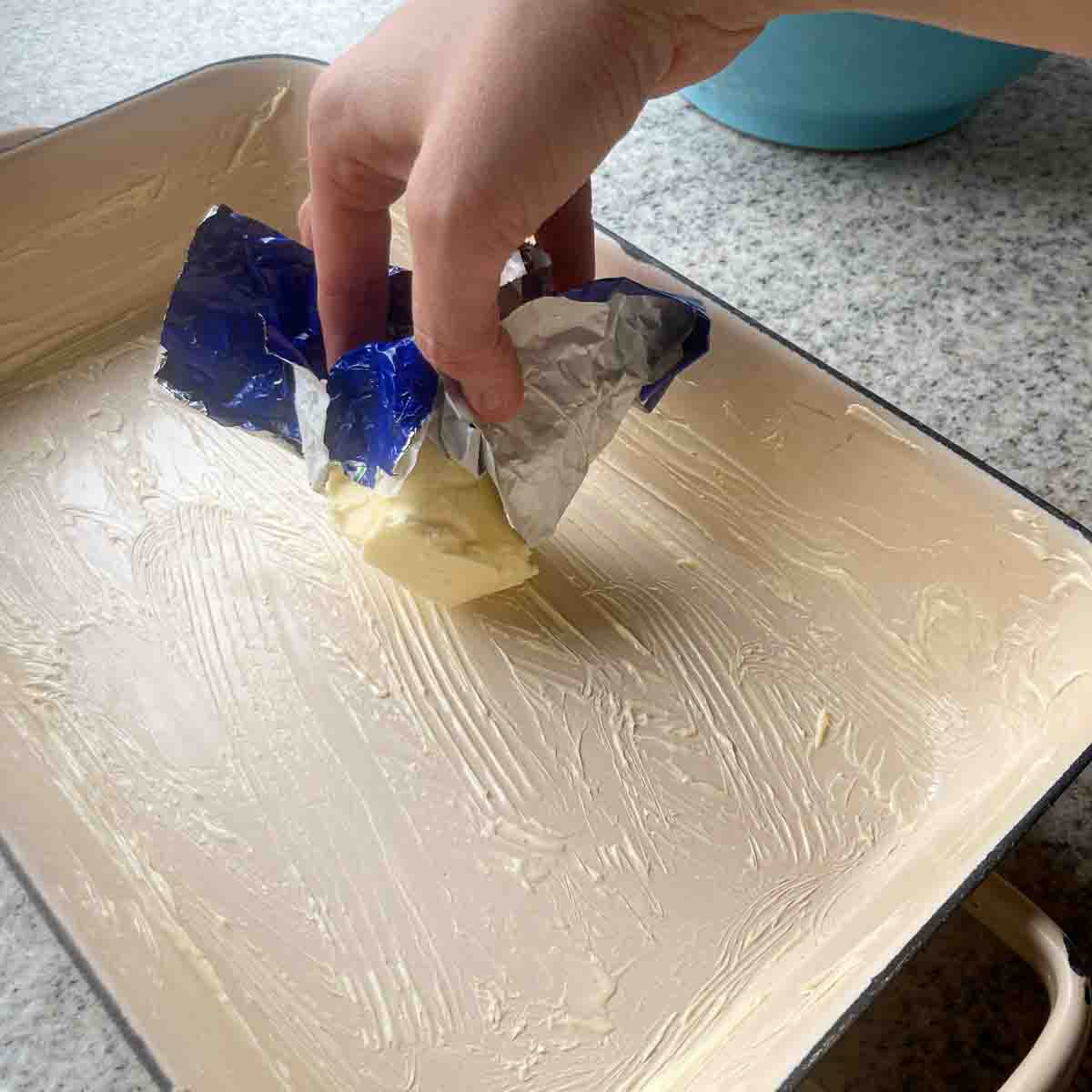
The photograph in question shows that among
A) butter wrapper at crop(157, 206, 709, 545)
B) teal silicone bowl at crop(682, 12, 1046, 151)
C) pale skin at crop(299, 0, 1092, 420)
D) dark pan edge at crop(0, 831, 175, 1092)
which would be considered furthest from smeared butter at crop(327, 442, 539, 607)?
teal silicone bowl at crop(682, 12, 1046, 151)

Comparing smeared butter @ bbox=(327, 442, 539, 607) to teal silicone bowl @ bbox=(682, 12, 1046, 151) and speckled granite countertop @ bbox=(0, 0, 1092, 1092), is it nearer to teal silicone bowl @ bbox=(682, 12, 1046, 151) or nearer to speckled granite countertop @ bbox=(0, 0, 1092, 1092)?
speckled granite countertop @ bbox=(0, 0, 1092, 1092)

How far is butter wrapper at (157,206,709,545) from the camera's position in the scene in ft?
1.90

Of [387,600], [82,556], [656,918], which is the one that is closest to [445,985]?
[656,918]

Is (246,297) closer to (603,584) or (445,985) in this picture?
(603,584)

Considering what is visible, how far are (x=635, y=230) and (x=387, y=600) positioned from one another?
408mm

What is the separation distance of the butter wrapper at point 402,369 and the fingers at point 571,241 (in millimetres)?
16

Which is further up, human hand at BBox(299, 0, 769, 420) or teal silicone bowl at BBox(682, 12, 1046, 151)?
human hand at BBox(299, 0, 769, 420)

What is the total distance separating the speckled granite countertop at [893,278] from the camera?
0.54m

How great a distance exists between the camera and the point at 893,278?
848 millimetres

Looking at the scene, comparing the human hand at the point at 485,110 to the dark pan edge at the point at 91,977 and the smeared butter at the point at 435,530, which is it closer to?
the smeared butter at the point at 435,530

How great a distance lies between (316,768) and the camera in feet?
1.95

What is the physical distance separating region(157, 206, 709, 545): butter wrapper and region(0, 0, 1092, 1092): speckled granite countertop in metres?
0.25

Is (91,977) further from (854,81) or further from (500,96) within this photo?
(854,81)

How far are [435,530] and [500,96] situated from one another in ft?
0.87
